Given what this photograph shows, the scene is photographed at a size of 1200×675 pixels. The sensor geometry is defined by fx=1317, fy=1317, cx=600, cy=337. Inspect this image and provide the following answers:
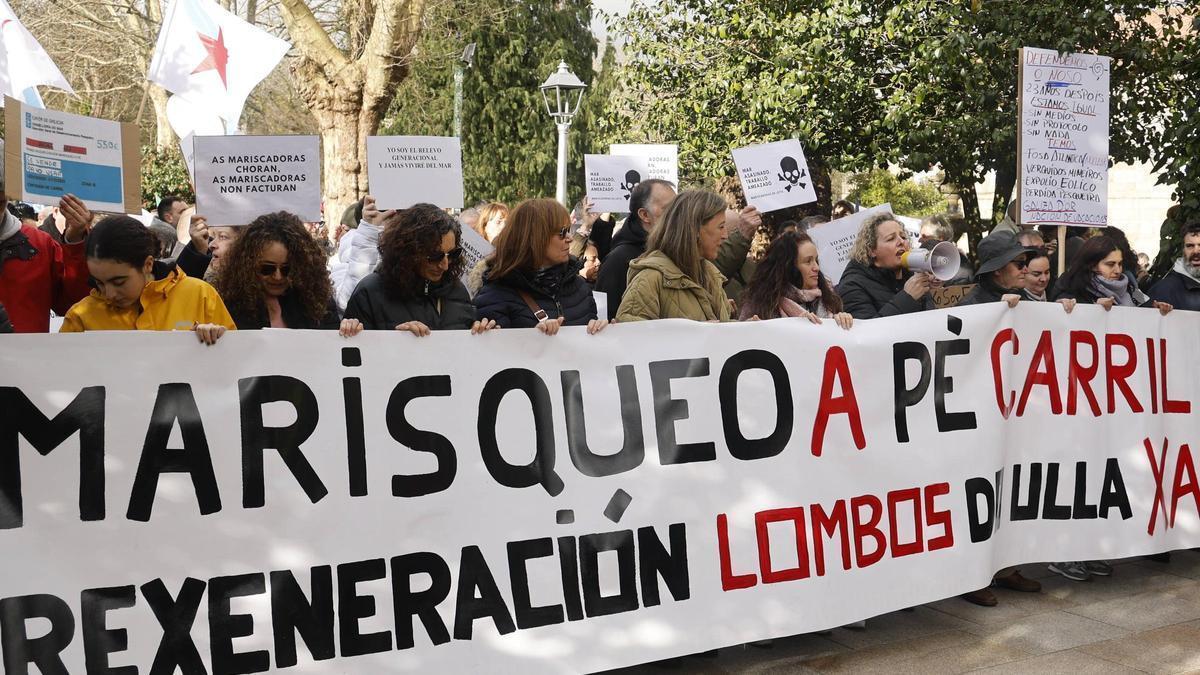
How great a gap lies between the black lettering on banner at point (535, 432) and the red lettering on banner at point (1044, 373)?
84.5 inches

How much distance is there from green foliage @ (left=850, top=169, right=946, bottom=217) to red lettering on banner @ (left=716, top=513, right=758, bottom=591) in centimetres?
2687

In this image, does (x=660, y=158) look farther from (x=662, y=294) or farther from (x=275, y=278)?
(x=275, y=278)

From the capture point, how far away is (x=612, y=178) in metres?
8.85

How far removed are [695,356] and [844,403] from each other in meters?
0.63

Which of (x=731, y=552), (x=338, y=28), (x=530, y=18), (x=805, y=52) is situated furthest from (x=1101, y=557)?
(x=530, y=18)

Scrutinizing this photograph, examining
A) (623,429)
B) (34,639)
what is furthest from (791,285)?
(34,639)

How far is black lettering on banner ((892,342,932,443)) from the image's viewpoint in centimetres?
487

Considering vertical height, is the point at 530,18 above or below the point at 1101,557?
above

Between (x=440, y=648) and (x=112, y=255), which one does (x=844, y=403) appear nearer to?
(x=440, y=648)

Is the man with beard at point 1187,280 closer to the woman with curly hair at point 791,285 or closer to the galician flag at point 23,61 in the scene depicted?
the woman with curly hair at point 791,285

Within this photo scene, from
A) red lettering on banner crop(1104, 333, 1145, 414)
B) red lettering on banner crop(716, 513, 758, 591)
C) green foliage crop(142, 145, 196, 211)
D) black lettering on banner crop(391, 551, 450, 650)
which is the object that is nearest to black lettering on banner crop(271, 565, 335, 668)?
black lettering on banner crop(391, 551, 450, 650)

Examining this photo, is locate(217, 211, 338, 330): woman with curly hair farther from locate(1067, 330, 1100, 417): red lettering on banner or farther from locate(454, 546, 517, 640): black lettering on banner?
locate(1067, 330, 1100, 417): red lettering on banner

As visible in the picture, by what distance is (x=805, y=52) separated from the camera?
12.2 m

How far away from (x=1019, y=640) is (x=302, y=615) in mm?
2635
